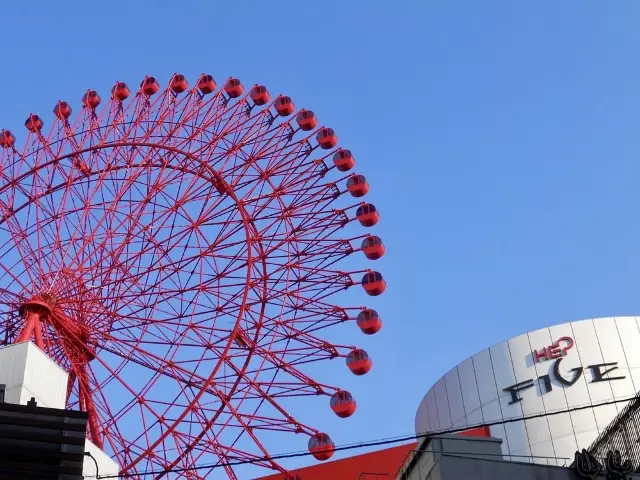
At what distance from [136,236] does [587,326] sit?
14.7m

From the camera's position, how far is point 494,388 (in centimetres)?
3438

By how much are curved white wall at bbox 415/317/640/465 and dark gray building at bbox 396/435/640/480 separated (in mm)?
13548

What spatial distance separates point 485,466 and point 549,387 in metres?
16.6

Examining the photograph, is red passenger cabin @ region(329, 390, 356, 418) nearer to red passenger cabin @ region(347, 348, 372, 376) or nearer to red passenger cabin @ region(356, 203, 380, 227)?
red passenger cabin @ region(347, 348, 372, 376)

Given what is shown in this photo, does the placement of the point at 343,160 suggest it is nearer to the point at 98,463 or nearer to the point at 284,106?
the point at 284,106

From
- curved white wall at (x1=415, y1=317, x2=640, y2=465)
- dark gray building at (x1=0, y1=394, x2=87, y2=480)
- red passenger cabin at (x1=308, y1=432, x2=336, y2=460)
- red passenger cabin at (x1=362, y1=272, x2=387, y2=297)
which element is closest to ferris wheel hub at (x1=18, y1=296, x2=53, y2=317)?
red passenger cabin at (x1=308, y1=432, x2=336, y2=460)

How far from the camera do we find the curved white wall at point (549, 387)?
32281mm

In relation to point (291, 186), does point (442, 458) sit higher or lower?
lower

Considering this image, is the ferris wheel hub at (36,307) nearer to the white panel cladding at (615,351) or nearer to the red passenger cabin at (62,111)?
the red passenger cabin at (62,111)

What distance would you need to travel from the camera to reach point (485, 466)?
17562 mm

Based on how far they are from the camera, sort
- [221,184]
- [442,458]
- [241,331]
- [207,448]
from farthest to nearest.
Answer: [221,184], [241,331], [207,448], [442,458]

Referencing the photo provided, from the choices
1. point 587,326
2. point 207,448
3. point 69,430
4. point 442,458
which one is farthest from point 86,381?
point 587,326

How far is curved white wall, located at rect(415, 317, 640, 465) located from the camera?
106ft

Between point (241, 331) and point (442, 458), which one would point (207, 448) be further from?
point (442, 458)
